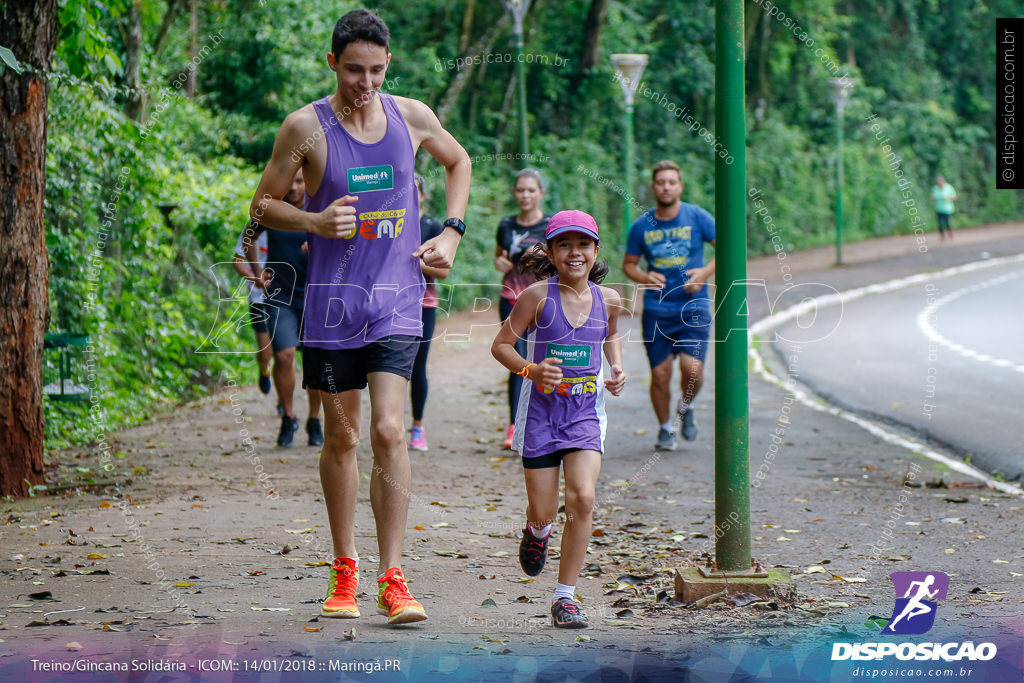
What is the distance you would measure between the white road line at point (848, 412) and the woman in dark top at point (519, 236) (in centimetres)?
308

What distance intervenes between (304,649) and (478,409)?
7.74 m

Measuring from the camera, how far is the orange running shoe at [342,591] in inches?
186

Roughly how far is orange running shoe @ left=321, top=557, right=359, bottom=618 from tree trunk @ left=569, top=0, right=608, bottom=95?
25187 mm

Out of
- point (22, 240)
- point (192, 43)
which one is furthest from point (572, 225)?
point (192, 43)

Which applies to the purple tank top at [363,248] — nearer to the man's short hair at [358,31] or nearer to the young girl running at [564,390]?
the man's short hair at [358,31]

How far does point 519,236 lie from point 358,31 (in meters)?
4.26

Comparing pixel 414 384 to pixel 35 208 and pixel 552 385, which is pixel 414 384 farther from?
pixel 552 385

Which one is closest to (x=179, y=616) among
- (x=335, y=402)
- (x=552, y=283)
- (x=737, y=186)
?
(x=335, y=402)

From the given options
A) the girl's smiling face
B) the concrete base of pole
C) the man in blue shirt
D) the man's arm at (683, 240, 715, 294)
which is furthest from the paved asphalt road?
the girl's smiling face

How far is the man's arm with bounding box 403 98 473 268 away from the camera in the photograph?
4789mm

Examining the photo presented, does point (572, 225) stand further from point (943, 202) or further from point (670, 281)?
point (943, 202)

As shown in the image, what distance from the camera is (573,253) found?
5109 millimetres

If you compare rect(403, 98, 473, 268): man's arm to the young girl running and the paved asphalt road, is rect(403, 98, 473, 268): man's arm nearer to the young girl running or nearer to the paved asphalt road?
the young girl running

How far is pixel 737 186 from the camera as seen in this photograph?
5180mm
